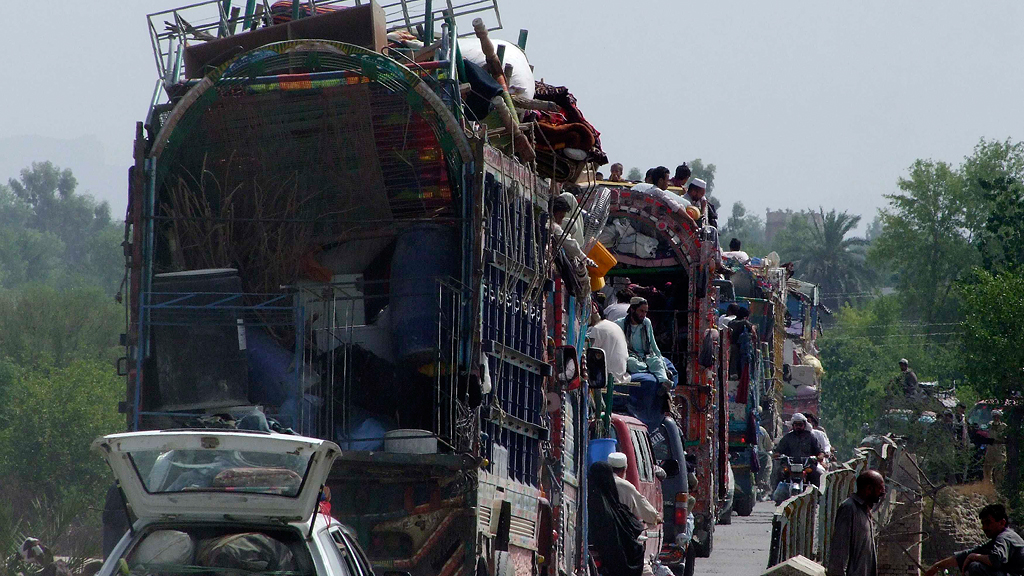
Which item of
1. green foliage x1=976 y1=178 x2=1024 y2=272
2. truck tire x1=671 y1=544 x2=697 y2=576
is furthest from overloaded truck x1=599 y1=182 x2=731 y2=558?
green foliage x1=976 y1=178 x2=1024 y2=272

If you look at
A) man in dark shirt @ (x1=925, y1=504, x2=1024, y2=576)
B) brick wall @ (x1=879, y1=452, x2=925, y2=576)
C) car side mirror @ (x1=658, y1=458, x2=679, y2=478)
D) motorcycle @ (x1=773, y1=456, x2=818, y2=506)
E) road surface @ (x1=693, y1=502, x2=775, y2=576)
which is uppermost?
man in dark shirt @ (x1=925, y1=504, x2=1024, y2=576)

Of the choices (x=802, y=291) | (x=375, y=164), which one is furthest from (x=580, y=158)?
(x=802, y=291)

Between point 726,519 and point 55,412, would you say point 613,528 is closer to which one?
point 726,519

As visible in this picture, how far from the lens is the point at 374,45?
33.3ft

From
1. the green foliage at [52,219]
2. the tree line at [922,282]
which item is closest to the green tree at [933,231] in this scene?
the tree line at [922,282]

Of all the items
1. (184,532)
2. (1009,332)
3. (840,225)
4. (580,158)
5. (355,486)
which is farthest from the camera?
(840,225)

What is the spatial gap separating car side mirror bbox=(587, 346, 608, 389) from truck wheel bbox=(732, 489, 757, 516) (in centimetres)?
1228

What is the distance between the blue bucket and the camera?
41.8 feet

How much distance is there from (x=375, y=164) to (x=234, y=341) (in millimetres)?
1634

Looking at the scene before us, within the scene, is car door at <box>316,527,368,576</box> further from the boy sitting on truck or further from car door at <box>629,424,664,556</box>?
the boy sitting on truck

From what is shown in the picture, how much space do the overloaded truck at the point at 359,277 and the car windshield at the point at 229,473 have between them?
2209 mm

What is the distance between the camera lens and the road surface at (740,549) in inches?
620

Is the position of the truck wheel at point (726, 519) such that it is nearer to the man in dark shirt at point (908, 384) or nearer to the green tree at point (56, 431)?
the man in dark shirt at point (908, 384)

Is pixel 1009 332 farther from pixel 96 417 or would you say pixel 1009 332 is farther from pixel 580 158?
pixel 96 417
